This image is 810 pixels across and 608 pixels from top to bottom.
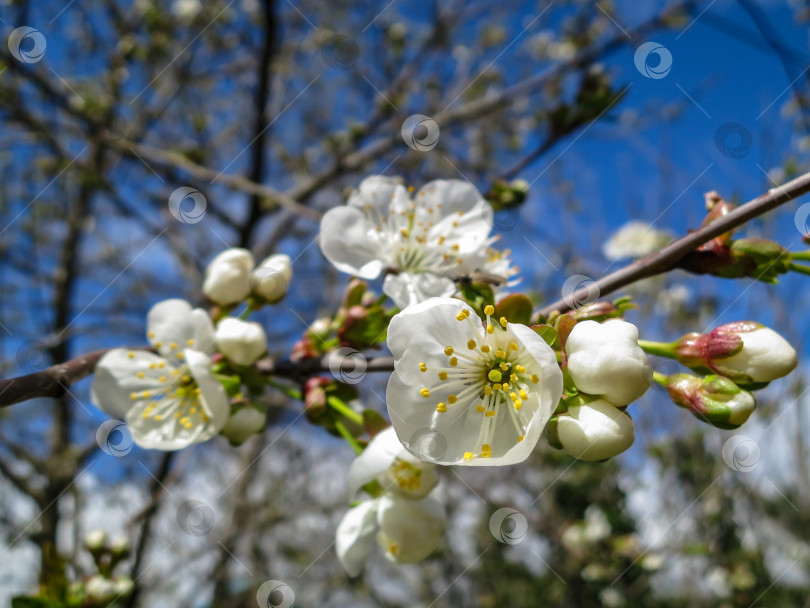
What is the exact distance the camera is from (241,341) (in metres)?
1.12

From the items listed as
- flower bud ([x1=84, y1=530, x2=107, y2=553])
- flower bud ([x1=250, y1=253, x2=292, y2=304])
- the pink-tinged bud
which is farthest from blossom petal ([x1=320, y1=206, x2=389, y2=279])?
flower bud ([x1=84, y1=530, x2=107, y2=553])

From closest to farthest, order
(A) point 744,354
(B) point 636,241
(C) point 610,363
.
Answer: (C) point 610,363, (A) point 744,354, (B) point 636,241

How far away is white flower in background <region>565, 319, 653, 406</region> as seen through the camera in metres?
0.72

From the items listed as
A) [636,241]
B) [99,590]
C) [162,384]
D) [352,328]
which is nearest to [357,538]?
[352,328]

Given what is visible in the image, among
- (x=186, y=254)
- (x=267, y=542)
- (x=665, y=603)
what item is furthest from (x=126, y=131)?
(x=665, y=603)

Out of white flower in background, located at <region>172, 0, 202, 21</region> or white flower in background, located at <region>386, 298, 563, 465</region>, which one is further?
white flower in background, located at <region>172, 0, 202, 21</region>

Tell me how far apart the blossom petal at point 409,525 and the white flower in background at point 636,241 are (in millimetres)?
2605

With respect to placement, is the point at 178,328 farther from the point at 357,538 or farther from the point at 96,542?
the point at 96,542

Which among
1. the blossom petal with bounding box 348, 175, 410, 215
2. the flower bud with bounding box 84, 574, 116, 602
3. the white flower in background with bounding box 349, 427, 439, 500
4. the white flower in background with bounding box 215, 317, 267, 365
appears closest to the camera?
the white flower in background with bounding box 349, 427, 439, 500

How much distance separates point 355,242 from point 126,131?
280cm

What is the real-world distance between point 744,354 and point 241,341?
2.80ft

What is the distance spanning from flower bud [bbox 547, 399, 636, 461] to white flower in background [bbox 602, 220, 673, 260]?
2.76m

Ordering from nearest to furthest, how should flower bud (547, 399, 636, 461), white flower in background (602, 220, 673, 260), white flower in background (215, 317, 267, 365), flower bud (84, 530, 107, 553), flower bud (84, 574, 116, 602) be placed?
flower bud (547, 399, 636, 461) → white flower in background (215, 317, 267, 365) → flower bud (84, 574, 116, 602) → flower bud (84, 530, 107, 553) → white flower in background (602, 220, 673, 260)

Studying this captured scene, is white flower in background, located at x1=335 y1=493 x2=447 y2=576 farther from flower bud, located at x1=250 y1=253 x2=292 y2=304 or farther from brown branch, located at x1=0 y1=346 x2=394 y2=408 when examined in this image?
flower bud, located at x1=250 y1=253 x2=292 y2=304
